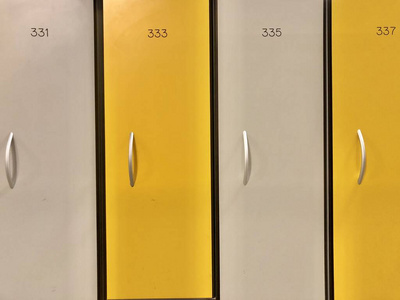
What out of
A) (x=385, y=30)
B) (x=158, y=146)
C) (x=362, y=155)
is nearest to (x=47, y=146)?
(x=158, y=146)

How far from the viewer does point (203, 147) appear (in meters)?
1.21

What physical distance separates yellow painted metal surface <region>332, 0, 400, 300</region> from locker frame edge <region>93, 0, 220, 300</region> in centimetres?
51

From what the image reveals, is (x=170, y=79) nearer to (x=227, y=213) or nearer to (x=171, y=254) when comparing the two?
(x=227, y=213)

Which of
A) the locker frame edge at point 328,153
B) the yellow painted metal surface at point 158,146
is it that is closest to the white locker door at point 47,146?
the yellow painted metal surface at point 158,146

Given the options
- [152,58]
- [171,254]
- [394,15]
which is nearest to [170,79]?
[152,58]

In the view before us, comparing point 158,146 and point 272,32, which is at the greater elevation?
point 272,32

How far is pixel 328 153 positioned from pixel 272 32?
577mm

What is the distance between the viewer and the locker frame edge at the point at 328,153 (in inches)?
47.3

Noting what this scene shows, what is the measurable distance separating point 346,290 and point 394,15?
1201mm

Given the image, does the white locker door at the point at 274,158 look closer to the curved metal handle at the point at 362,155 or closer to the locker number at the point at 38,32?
the curved metal handle at the point at 362,155

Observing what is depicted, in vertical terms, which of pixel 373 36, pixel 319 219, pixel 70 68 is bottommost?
pixel 319 219

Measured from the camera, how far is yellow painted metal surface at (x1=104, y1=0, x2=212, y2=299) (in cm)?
118

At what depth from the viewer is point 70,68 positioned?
1201 mm

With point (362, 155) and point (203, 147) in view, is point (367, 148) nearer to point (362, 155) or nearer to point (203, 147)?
point (362, 155)
